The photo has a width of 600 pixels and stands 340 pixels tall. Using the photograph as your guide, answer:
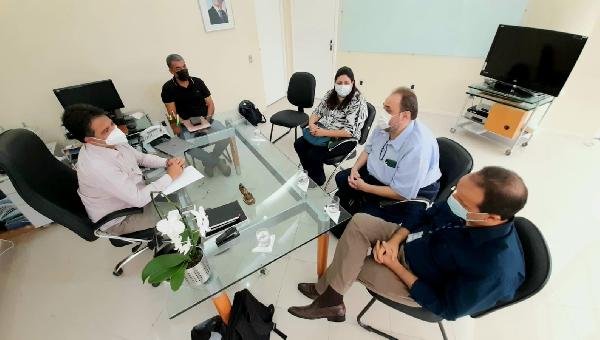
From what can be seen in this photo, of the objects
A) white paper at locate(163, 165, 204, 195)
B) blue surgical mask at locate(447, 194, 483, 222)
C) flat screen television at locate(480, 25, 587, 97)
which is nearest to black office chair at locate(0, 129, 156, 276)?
white paper at locate(163, 165, 204, 195)

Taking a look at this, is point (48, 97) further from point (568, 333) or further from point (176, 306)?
point (568, 333)

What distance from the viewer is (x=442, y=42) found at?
365cm

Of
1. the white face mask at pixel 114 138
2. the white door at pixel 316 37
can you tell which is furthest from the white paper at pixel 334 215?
the white door at pixel 316 37

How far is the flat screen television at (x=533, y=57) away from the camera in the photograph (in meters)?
2.69

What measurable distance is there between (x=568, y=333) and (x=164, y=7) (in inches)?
168

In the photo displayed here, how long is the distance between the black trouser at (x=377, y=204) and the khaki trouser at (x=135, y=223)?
4.30 feet

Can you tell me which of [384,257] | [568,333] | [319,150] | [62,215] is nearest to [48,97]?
[62,215]

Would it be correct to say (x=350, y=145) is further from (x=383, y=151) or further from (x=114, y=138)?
(x=114, y=138)

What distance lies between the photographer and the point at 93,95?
2.37m

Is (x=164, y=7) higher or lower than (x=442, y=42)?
higher

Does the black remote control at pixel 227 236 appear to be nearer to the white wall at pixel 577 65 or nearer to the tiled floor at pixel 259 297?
the tiled floor at pixel 259 297

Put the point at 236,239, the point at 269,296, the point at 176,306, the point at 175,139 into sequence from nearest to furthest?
the point at 176,306, the point at 236,239, the point at 269,296, the point at 175,139

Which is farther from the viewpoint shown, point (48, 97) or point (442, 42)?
point (442, 42)

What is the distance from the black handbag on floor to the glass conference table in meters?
0.07
